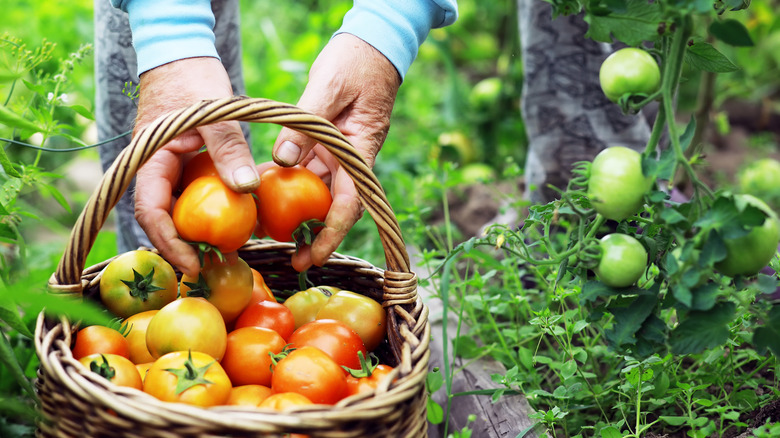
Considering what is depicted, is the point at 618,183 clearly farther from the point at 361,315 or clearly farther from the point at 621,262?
the point at 361,315

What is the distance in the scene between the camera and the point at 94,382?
2.79 feet

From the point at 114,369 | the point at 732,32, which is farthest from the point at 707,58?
the point at 114,369

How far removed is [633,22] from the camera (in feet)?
2.91

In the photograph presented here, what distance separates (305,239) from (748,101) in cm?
328

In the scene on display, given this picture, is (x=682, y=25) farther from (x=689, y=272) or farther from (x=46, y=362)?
(x=46, y=362)

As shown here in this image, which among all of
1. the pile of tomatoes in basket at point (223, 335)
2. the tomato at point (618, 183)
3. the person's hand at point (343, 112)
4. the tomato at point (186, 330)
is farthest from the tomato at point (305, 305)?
the tomato at point (618, 183)

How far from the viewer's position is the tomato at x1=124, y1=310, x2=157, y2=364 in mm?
1117

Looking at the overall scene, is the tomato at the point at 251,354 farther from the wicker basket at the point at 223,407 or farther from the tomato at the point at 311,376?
the wicker basket at the point at 223,407

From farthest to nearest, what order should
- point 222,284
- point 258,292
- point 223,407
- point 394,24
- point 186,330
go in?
point 394,24
point 258,292
point 222,284
point 186,330
point 223,407

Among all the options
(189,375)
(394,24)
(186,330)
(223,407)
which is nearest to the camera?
(223,407)

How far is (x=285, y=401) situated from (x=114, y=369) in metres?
0.26

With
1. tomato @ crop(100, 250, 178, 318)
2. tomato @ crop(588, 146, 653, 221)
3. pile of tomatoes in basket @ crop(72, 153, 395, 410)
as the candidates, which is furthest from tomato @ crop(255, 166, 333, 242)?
tomato @ crop(588, 146, 653, 221)

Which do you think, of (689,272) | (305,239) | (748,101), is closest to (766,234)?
(689,272)

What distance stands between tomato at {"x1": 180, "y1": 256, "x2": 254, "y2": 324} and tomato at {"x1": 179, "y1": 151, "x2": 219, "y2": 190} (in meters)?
0.15
